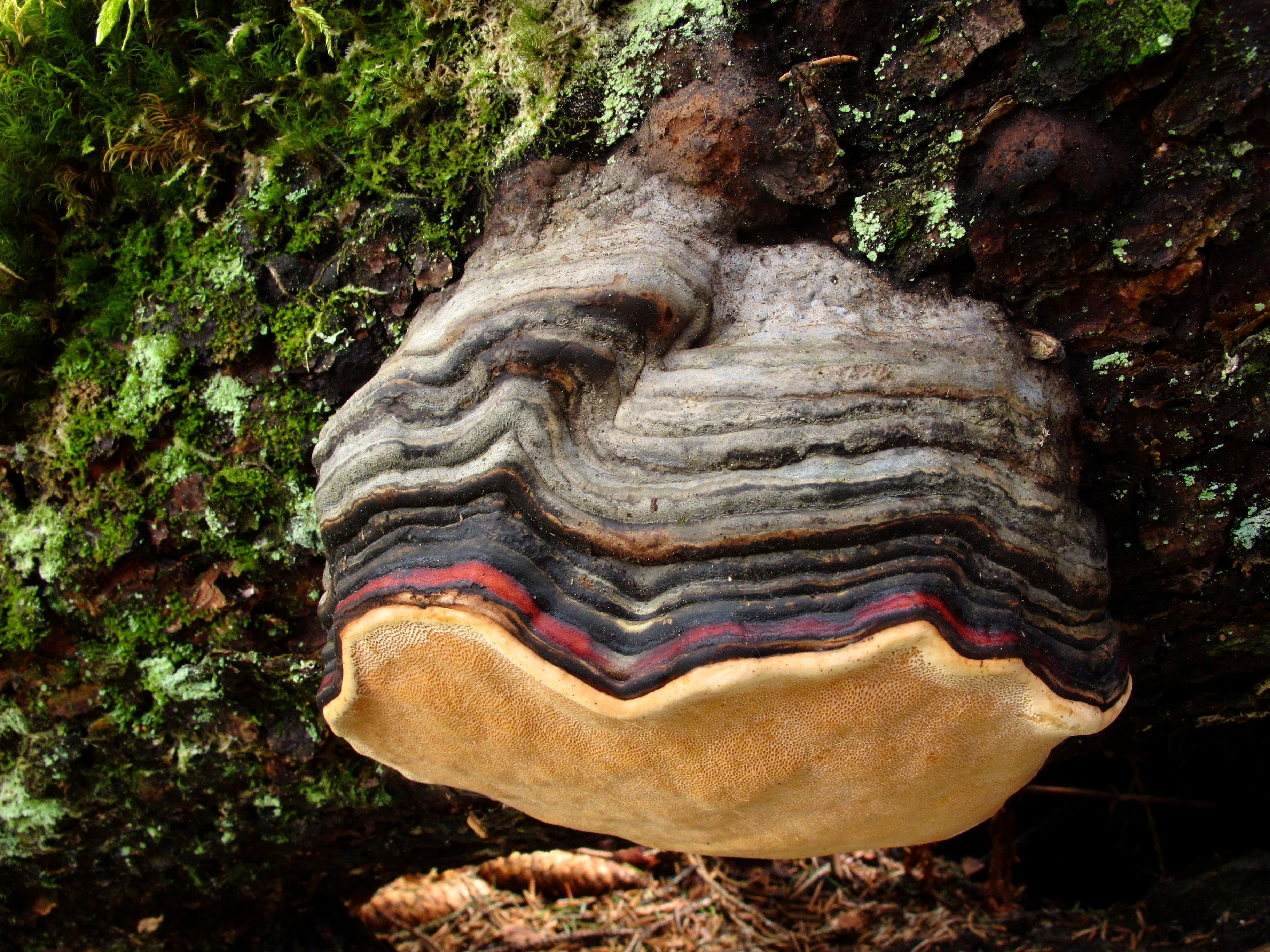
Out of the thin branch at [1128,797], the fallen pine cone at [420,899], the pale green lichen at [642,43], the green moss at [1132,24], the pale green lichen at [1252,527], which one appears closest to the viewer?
the green moss at [1132,24]

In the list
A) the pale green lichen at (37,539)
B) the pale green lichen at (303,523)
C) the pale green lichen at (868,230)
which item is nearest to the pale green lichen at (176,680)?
the pale green lichen at (37,539)

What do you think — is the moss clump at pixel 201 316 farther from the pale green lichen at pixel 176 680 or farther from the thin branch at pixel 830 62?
the thin branch at pixel 830 62

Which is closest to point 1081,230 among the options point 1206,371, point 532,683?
point 1206,371

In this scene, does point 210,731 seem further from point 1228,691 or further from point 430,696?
point 1228,691

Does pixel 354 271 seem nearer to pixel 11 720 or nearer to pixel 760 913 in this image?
pixel 11 720

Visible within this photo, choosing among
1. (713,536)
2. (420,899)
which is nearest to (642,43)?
(713,536)

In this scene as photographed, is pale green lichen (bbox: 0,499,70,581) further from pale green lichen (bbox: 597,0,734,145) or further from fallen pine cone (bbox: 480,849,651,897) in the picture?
fallen pine cone (bbox: 480,849,651,897)

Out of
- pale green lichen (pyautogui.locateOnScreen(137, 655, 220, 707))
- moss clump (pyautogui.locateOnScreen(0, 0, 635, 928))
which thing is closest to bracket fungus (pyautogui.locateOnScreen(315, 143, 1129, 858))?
moss clump (pyautogui.locateOnScreen(0, 0, 635, 928))
